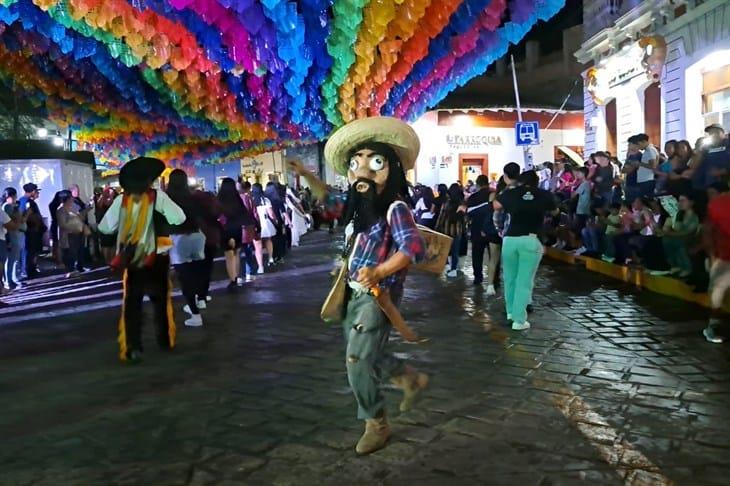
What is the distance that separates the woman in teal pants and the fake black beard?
11.3ft

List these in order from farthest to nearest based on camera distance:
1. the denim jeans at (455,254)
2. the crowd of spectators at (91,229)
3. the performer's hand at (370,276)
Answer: the denim jeans at (455,254), the crowd of spectators at (91,229), the performer's hand at (370,276)

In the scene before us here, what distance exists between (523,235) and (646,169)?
553 centimetres

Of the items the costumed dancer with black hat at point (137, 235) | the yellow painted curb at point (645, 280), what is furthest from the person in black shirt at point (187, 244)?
the yellow painted curb at point (645, 280)

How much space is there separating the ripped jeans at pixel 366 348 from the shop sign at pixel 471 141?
2675 cm

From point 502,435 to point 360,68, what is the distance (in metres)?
6.89

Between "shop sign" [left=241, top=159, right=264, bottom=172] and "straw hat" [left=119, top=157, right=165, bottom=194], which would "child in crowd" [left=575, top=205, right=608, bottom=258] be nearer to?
"straw hat" [left=119, top=157, right=165, bottom=194]

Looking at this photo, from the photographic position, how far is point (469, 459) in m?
3.88

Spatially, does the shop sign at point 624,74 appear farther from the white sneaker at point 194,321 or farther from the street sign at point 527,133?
the white sneaker at point 194,321

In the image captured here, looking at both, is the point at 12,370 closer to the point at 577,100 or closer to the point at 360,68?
the point at 360,68

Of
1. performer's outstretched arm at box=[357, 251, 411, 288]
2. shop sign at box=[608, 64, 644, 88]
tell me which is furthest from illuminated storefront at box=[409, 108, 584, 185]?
performer's outstretched arm at box=[357, 251, 411, 288]

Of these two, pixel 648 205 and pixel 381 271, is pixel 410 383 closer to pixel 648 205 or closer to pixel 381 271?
pixel 381 271

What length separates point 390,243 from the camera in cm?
394

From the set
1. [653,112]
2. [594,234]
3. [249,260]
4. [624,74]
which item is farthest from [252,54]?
[624,74]

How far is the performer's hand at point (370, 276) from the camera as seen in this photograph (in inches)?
146
